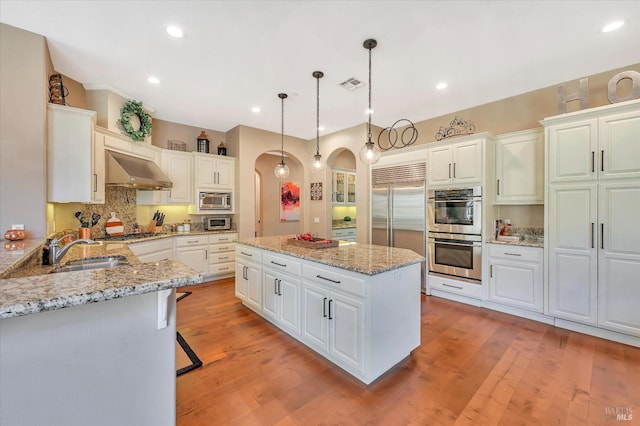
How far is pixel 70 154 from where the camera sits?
2.92m

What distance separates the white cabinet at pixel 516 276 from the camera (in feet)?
10.3

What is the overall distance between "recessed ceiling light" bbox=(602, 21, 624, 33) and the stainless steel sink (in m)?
4.49

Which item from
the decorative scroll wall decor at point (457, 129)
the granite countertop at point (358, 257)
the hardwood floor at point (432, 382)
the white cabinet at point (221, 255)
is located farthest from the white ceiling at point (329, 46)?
the hardwood floor at point (432, 382)

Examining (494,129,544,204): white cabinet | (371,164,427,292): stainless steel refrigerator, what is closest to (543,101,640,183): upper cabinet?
(494,129,544,204): white cabinet

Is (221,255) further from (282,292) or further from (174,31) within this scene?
(174,31)

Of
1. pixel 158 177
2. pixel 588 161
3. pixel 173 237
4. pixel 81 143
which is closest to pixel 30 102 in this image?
pixel 81 143

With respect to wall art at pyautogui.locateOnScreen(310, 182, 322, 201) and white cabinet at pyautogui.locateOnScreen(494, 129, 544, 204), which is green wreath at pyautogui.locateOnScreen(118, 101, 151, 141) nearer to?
wall art at pyautogui.locateOnScreen(310, 182, 322, 201)

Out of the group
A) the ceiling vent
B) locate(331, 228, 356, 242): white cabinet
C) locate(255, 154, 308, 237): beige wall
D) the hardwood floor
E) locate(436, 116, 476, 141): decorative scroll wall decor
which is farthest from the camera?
locate(255, 154, 308, 237): beige wall

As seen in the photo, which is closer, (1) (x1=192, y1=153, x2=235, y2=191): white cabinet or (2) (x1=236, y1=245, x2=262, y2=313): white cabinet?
(2) (x1=236, y1=245, x2=262, y2=313): white cabinet

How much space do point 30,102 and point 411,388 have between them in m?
4.10

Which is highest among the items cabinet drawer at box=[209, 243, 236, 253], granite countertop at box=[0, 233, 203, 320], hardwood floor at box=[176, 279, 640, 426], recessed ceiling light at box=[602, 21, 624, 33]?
recessed ceiling light at box=[602, 21, 624, 33]

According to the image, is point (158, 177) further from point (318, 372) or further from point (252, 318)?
point (318, 372)

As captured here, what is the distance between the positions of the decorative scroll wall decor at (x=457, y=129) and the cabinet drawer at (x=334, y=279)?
124 inches

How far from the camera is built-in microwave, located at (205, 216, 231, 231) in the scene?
5.00m
